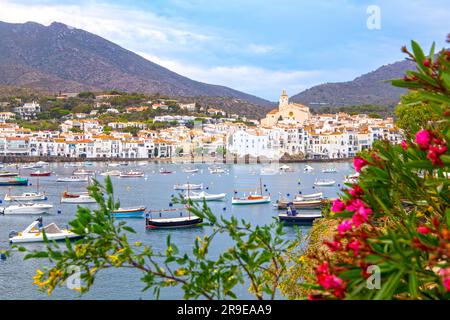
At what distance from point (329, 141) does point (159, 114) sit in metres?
34.6

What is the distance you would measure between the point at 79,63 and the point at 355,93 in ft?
244

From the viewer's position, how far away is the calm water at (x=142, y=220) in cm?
1215

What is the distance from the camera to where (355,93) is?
144 metres

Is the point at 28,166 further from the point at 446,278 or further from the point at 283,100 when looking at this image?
the point at 446,278

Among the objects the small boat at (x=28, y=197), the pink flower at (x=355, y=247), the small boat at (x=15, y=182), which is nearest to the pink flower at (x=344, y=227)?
the pink flower at (x=355, y=247)

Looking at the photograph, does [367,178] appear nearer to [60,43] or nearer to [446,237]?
[446,237]

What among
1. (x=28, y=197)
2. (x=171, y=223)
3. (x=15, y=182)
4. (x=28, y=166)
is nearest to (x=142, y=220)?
(x=171, y=223)

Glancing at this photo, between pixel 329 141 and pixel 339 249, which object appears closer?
pixel 339 249

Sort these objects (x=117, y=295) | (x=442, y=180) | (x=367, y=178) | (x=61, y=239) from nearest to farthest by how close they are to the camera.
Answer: (x=442, y=180), (x=367, y=178), (x=117, y=295), (x=61, y=239)

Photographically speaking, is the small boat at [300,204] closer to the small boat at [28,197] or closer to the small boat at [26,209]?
the small boat at [26,209]

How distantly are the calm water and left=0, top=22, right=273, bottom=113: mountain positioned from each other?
9643cm

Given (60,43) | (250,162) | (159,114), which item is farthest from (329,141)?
(60,43)

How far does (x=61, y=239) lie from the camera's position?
1738cm

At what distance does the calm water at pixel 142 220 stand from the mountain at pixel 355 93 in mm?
84207
